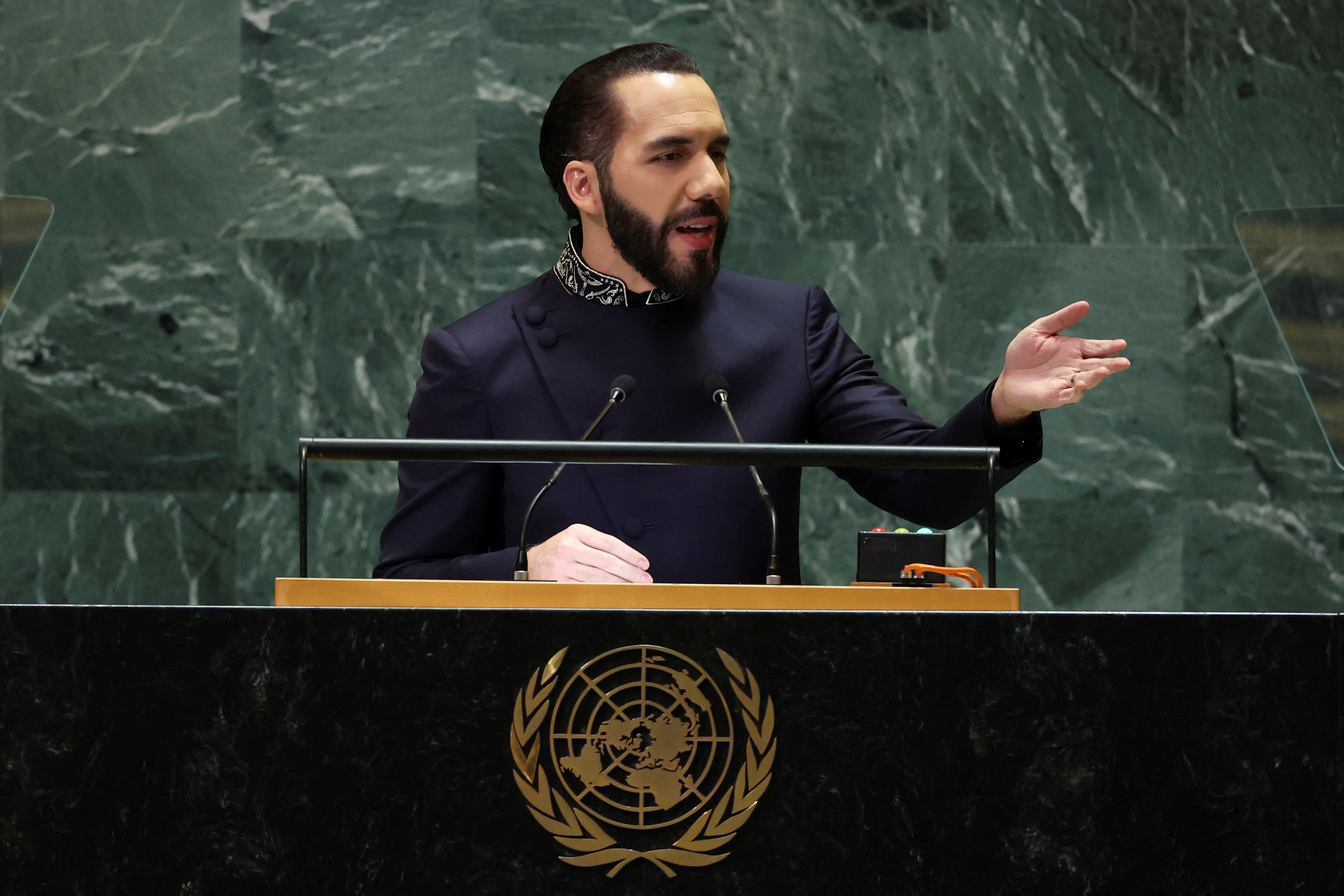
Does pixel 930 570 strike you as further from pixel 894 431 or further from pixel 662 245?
pixel 662 245

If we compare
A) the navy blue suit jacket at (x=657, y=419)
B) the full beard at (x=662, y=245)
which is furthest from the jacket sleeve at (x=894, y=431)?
the full beard at (x=662, y=245)

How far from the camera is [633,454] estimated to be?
1.64 m

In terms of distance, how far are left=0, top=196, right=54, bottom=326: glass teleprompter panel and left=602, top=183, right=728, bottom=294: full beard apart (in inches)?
83.6

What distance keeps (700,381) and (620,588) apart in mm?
1079

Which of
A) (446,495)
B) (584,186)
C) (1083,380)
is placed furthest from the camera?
(584,186)

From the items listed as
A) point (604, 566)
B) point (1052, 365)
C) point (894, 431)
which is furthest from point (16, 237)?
point (1052, 365)

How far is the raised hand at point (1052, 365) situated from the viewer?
1860 millimetres

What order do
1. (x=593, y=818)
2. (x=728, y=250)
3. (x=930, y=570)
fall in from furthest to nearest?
1. (x=728, y=250)
2. (x=930, y=570)
3. (x=593, y=818)

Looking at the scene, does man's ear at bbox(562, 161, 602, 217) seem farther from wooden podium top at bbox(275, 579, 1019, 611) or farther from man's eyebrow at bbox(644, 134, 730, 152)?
wooden podium top at bbox(275, 579, 1019, 611)

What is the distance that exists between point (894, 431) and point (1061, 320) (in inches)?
24.6

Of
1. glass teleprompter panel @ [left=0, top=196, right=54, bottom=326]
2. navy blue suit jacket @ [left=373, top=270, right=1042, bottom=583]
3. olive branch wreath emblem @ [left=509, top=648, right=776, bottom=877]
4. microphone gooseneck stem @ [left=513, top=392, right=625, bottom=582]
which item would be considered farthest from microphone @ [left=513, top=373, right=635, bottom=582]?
glass teleprompter panel @ [left=0, top=196, right=54, bottom=326]

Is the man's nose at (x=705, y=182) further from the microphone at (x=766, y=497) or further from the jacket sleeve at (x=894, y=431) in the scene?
the microphone at (x=766, y=497)

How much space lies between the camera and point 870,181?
4094 mm

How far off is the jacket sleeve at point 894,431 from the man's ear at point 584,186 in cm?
46
